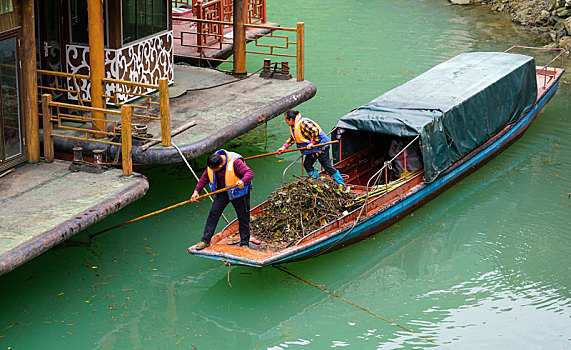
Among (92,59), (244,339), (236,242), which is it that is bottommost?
(244,339)

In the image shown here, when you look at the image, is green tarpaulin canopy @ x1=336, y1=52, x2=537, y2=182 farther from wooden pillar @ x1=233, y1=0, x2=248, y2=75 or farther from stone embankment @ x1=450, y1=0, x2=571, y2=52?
stone embankment @ x1=450, y1=0, x2=571, y2=52

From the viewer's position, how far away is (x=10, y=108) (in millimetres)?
11656

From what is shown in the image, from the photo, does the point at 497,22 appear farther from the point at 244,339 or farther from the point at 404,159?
the point at 244,339

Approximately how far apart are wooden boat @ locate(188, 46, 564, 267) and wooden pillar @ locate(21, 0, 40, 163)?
10.3 ft

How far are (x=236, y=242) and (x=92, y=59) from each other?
11.7 ft

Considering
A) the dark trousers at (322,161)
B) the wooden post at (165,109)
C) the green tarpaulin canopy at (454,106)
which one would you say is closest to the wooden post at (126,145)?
the wooden post at (165,109)

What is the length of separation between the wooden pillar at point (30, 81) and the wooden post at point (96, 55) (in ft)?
2.69

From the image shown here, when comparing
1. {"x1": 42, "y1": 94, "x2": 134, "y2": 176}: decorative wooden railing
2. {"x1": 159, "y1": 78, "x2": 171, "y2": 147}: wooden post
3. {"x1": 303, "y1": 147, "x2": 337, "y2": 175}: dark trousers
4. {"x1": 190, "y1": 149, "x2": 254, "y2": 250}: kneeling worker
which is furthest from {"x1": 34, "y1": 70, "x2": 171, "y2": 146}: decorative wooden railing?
{"x1": 303, "y1": 147, "x2": 337, "y2": 175}: dark trousers

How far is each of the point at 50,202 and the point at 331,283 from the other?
4034mm

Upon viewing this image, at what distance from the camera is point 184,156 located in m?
12.2

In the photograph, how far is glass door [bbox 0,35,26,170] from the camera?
1143 cm

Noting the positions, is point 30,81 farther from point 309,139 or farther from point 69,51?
point 309,139

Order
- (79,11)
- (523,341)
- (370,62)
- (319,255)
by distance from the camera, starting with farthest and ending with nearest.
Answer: (370,62), (79,11), (319,255), (523,341)

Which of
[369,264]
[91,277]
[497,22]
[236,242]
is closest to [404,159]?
[369,264]
